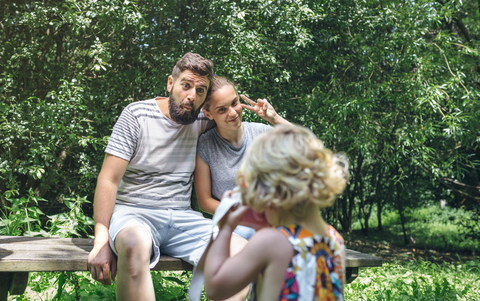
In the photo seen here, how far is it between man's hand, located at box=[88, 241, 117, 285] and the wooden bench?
0.32 ft

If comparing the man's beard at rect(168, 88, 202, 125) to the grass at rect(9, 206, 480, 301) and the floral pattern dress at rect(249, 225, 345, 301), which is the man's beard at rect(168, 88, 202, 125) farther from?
the floral pattern dress at rect(249, 225, 345, 301)

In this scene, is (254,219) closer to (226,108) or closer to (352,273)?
(226,108)

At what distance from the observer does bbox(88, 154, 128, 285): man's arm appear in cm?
189

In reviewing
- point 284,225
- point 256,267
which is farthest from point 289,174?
point 256,267

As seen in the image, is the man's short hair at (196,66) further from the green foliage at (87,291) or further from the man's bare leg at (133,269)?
the green foliage at (87,291)

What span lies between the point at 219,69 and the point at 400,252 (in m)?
5.52

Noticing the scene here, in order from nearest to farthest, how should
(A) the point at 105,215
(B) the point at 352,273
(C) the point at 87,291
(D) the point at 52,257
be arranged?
(D) the point at 52,257
(A) the point at 105,215
(B) the point at 352,273
(C) the point at 87,291

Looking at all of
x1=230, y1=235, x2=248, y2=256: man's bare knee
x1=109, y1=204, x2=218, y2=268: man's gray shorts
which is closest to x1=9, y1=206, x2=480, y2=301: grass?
x1=109, y1=204, x2=218, y2=268: man's gray shorts

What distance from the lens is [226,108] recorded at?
233 cm

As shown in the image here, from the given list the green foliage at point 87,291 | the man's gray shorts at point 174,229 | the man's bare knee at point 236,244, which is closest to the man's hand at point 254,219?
the man's bare knee at point 236,244

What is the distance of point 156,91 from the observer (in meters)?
4.48

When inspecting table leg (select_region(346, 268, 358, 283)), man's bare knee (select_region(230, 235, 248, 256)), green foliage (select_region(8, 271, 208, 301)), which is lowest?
green foliage (select_region(8, 271, 208, 301))

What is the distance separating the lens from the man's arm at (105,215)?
6.20 ft

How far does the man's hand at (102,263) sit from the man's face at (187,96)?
832mm
